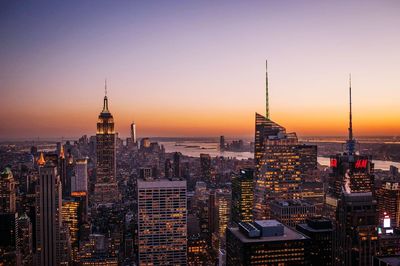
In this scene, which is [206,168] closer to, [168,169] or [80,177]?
[168,169]

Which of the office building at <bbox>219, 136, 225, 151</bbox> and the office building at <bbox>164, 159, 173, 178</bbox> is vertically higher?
the office building at <bbox>219, 136, 225, 151</bbox>

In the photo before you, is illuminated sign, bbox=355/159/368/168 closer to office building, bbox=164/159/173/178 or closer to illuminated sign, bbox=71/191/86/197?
office building, bbox=164/159/173/178

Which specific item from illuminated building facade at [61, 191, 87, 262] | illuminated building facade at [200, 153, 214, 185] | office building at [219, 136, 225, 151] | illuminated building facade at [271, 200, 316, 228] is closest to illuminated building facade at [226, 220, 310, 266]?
illuminated building facade at [271, 200, 316, 228]

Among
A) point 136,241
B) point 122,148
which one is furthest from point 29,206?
point 122,148

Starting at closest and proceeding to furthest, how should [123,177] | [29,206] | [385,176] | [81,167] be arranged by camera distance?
1. [29,206]
2. [385,176]
3. [81,167]
4. [123,177]

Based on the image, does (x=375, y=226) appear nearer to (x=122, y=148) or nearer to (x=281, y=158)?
(x=281, y=158)

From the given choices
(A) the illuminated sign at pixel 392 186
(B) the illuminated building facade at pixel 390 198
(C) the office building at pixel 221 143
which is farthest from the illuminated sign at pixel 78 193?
(A) the illuminated sign at pixel 392 186

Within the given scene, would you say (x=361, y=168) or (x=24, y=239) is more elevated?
(x=361, y=168)
